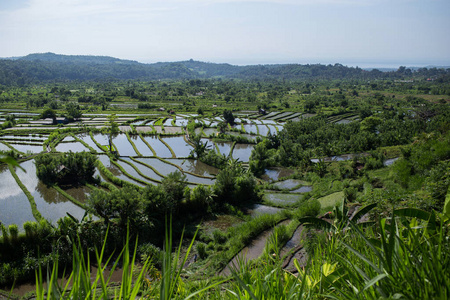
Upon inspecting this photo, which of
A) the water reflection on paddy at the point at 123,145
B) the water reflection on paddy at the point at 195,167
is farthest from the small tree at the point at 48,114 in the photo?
the water reflection on paddy at the point at 195,167

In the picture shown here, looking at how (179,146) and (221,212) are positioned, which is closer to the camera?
(221,212)

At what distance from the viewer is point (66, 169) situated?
26.3 m

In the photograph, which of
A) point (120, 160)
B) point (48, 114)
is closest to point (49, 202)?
point (120, 160)

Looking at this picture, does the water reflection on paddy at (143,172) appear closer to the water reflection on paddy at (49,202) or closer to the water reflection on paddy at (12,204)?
the water reflection on paddy at (49,202)

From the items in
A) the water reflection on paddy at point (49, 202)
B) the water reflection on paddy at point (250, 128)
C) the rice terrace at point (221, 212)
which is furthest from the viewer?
the water reflection on paddy at point (250, 128)

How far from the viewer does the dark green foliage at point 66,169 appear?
85.0 ft

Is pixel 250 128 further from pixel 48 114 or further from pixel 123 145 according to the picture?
pixel 48 114

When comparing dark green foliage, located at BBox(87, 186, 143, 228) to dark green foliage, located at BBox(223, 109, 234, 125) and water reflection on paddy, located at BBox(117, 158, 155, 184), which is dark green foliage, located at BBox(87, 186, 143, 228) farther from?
dark green foliage, located at BBox(223, 109, 234, 125)

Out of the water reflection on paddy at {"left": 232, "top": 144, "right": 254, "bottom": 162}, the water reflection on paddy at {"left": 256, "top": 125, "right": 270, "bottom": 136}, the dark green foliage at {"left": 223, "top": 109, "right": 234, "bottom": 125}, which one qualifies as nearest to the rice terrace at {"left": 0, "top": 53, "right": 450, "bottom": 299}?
the water reflection on paddy at {"left": 232, "top": 144, "right": 254, "bottom": 162}

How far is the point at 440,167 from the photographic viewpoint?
14352 mm

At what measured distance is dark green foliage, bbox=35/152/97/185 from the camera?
25894 millimetres

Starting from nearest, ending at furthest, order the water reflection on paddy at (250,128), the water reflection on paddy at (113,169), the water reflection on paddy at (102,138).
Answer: the water reflection on paddy at (113,169) < the water reflection on paddy at (102,138) < the water reflection on paddy at (250,128)

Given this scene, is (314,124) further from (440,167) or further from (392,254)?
(392,254)

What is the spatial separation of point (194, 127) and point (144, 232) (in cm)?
3504
